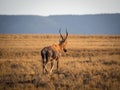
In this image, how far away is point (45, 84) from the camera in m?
9.00

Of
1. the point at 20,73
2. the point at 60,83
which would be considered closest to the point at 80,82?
the point at 60,83

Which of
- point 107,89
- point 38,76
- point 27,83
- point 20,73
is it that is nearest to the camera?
point 107,89

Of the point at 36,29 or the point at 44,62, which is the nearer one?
the point at 44,62

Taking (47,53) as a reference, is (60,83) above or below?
below

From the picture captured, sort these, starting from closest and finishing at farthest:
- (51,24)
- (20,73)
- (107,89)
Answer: (107,89)
(20,73)
(51,24)

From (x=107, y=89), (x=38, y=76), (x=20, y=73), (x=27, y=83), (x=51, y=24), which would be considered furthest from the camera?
(x=51, y=24)

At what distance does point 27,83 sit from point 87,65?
13.9 ft

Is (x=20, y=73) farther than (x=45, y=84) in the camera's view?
Yes

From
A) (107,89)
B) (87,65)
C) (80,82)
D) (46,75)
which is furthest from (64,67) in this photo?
(107,89)

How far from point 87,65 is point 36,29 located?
10827 centimetres

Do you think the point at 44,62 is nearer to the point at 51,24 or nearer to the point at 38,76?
the point at 38,76

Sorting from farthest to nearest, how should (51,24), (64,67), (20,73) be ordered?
(51,24) < (64,67) < (20,73)

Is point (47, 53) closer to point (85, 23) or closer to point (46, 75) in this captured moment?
point (46, 75)

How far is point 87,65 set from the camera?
12734 mm
